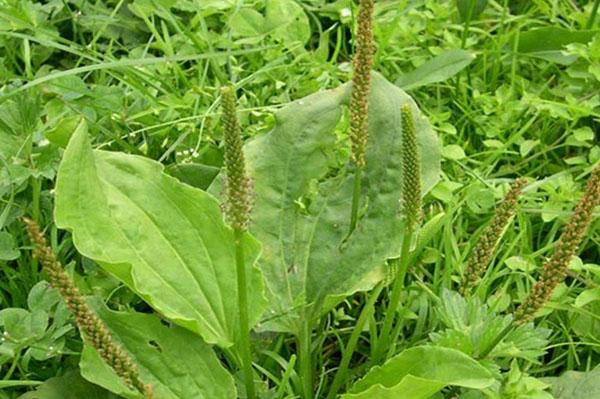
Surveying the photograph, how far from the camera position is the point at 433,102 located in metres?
2.87

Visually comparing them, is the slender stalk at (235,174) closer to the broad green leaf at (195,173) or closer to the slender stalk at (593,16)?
the broad green leaf at (195,173)

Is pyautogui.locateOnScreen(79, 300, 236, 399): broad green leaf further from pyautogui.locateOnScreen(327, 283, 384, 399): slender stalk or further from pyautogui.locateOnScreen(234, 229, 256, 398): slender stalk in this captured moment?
pyautogui.locateOnScreen(327, 283, 384, 399): slender stalk

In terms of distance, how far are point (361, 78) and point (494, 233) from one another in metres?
0.39

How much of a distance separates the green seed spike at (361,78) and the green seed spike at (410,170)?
16 centimetres

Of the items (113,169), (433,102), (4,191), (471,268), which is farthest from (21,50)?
(471,268)

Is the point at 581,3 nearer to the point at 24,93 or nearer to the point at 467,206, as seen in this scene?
the point at 467,206

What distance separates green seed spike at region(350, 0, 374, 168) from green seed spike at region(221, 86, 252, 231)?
1.24 feet

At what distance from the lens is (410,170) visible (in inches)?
68.2

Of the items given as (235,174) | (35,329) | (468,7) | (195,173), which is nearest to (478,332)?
(235,174)

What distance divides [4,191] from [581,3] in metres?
1.98

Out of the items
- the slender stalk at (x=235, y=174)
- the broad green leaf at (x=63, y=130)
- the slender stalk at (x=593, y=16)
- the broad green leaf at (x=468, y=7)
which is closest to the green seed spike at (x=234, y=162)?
the slender stalk at (x=235, y=174)

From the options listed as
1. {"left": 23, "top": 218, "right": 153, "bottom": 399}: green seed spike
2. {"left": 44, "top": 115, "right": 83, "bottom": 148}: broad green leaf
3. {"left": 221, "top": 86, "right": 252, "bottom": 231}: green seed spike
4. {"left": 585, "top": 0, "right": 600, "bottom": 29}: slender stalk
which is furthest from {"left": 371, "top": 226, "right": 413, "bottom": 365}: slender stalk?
{"left": 585, "top": 0, "right": 600, "bottom": 29}: slender stalk

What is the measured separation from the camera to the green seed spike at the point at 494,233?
1.81 metres

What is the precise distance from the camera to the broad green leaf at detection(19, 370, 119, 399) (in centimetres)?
196
